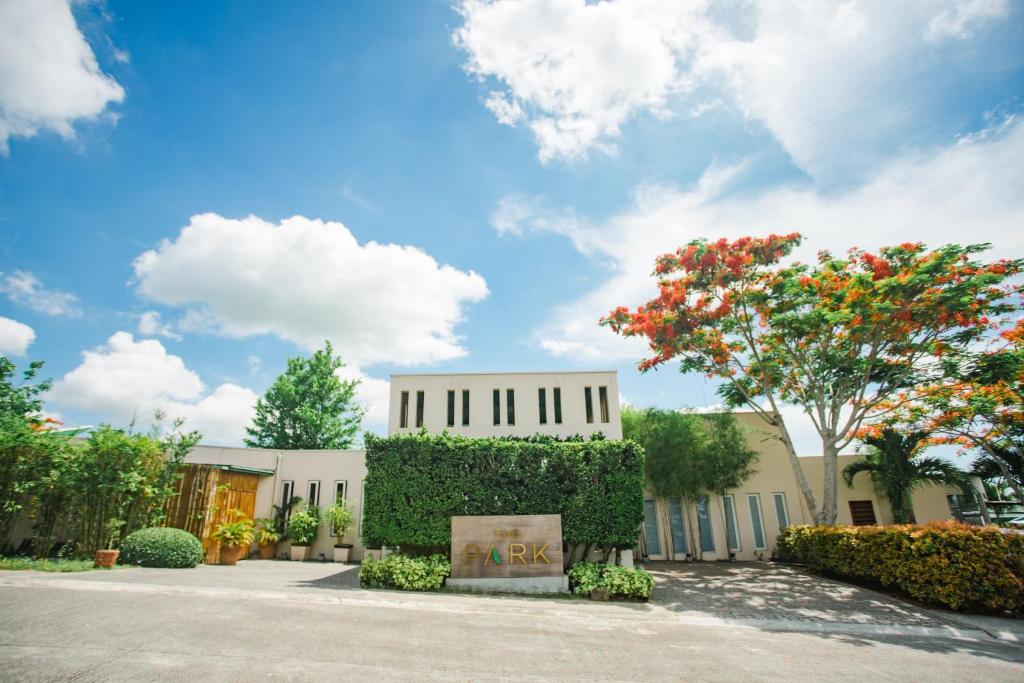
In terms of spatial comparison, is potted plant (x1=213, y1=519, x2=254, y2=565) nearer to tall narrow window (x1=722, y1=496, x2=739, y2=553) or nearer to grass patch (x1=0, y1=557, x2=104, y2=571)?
grass patch (x1=0, y1=557, x2=104, y2=571)

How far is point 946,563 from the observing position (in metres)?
10.7

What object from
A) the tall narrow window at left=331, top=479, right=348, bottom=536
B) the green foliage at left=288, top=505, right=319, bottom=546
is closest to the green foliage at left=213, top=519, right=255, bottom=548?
the green foliage at left=288, top=505, right=319, bottom=546

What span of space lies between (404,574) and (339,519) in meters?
6.49

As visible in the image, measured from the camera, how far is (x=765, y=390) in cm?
1669

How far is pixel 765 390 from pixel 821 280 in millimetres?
4221

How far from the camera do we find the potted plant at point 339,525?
56.7 feet

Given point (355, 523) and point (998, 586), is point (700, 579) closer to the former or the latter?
point (998, 586)

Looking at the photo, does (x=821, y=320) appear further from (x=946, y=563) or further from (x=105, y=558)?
(x=105, y=558)

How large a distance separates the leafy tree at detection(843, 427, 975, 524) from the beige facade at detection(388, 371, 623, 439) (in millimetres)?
9255

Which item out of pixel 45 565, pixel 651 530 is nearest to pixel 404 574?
pixel 45 565

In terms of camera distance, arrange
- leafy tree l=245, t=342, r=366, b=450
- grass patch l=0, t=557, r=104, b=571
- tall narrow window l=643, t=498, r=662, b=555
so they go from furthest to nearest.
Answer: leafy tree l=245, t=342, r=366, b=450 < tall narrow window l=643, t=498, r=662, b=555 < grass patch l=0, t=557, r=104, b=571

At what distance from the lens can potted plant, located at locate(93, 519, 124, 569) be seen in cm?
1188

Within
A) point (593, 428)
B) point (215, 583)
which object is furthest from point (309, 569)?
point (593, 428)

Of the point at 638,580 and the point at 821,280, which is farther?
the point at 821,280
